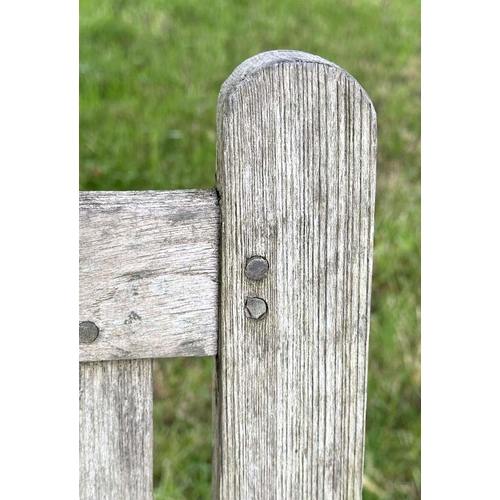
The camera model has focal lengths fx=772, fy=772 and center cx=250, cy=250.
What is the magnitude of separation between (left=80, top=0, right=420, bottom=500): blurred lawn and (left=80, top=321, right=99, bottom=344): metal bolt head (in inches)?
52.6

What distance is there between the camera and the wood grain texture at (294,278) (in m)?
0.80

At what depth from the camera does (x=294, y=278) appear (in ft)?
2.74

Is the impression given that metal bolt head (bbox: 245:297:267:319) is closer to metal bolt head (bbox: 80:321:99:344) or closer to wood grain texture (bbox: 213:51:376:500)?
wood grain texture (bbox: 213:51:376:500)

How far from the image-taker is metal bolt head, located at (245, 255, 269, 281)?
2.70 feet

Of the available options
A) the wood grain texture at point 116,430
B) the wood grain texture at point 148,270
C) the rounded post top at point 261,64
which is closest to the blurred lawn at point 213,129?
the wood grain texture at point 116,430

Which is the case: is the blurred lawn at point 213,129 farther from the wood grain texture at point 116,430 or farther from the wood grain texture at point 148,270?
the wood grain texture at point 148,270

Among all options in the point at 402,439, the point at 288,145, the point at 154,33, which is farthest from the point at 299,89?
the point at 154,33

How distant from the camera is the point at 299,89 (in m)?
0.80

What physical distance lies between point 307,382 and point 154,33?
3.57 meters

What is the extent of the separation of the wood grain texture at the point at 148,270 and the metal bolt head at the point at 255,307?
4cm

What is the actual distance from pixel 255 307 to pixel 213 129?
2.75 m

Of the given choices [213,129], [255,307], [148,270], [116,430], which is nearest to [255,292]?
[255,307]

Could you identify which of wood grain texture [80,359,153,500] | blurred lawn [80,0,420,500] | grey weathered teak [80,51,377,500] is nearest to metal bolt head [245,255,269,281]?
grey weathered teak [80,51,377,500]
